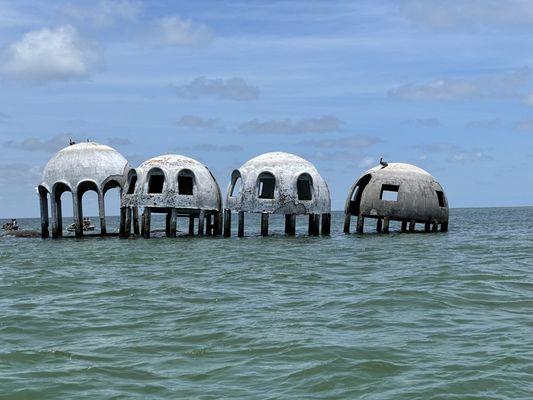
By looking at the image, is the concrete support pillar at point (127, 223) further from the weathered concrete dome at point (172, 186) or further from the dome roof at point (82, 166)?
the dome roof at point (82, 166)

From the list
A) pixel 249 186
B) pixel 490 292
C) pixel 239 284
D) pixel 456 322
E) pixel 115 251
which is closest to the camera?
pixel 456 322

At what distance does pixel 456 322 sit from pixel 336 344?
275cm

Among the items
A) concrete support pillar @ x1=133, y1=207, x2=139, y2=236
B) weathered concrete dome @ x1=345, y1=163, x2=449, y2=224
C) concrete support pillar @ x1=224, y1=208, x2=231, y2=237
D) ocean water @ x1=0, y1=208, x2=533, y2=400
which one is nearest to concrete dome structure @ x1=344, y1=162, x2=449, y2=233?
weathered concrete dome @ x1=345, y1=163, x2=449, y2=224

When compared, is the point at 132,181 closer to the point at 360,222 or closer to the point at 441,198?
the point at 360,222

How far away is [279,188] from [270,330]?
2419 centimetres

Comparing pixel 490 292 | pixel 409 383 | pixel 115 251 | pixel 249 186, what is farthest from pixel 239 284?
pixel 249 186

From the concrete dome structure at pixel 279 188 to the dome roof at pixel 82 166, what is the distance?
6.48 metres

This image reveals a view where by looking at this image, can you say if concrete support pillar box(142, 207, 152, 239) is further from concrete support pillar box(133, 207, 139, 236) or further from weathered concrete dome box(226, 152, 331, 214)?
weathered concrete dome box(226, 152, 331, 214)

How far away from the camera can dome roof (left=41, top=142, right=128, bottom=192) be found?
4088cm

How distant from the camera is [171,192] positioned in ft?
123

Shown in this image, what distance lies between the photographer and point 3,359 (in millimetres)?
11406

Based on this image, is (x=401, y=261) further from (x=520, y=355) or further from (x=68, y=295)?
(x=520, y=355)

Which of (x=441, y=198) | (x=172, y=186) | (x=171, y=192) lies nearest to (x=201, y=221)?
(x=171, y=192)

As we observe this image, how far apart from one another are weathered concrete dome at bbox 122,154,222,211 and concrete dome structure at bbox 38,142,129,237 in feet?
6.43
